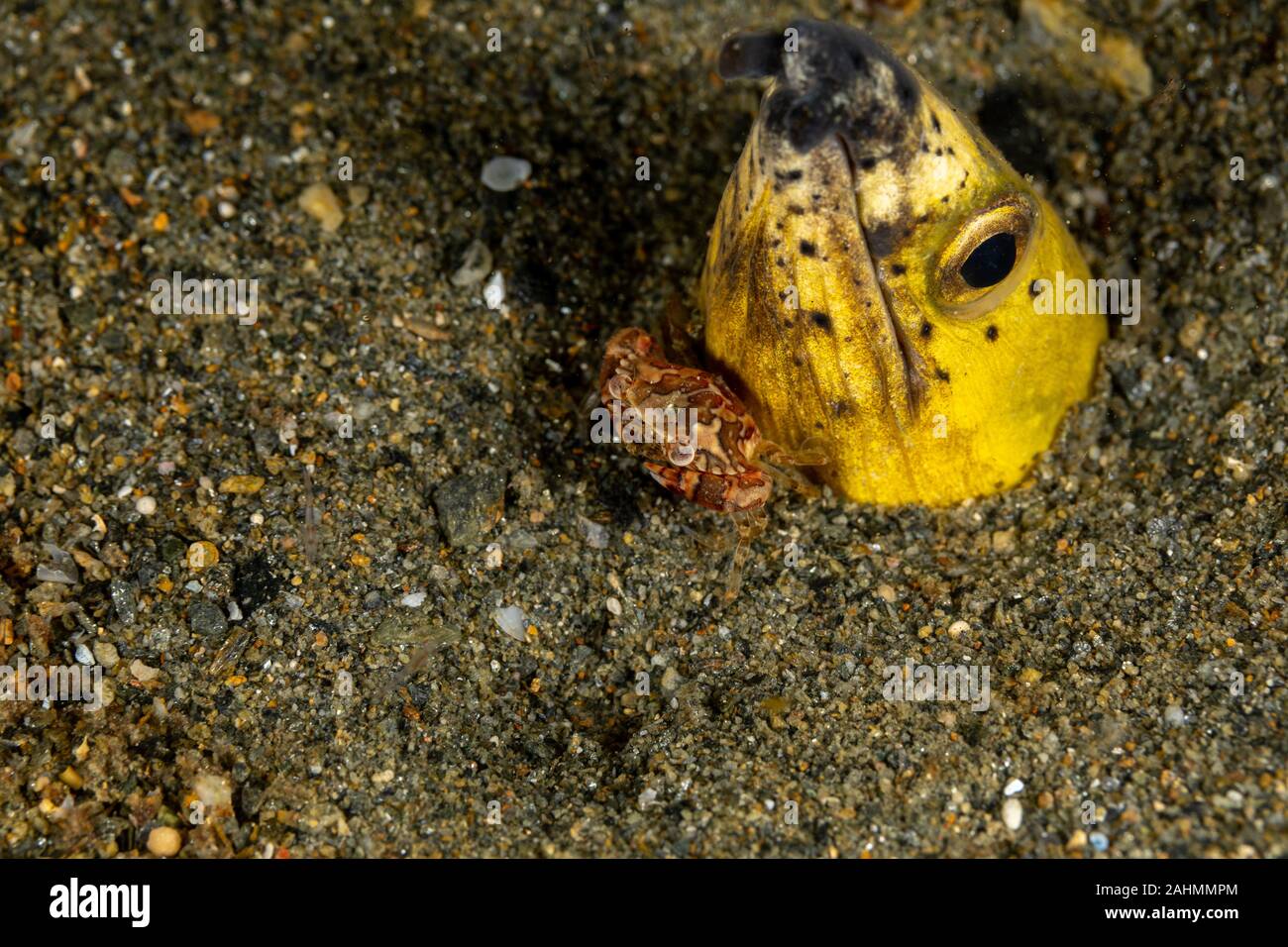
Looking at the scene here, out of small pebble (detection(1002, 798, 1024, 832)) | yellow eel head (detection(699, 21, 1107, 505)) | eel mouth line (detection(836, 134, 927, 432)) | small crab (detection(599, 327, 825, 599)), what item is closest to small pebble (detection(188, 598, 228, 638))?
small crab (detection(599, 327, 825, 599))

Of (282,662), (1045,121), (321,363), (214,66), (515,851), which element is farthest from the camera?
(1045,121)

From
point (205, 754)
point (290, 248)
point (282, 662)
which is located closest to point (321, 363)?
point (290, 248)

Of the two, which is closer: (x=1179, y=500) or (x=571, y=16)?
(x=1179, y=500)

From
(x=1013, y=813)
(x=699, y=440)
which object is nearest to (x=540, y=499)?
(x=699, y=440)

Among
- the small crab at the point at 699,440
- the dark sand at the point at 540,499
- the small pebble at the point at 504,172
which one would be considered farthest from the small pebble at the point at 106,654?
the small pebble at the point at 504,172

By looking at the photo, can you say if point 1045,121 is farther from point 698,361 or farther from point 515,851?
point 515,851

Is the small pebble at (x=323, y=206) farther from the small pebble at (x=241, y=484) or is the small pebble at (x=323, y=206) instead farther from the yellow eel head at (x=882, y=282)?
the yellow eel head at (x=882, y=282)
